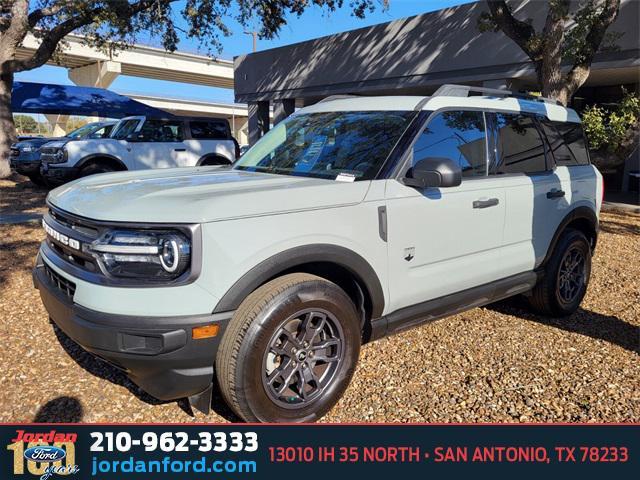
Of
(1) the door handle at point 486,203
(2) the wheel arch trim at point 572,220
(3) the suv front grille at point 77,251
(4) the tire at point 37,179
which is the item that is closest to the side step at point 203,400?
(3) the suv front grille at point 77,251

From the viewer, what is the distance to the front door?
10.2 feet

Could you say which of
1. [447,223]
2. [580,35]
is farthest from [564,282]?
[580,35]

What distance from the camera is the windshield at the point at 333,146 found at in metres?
3.26

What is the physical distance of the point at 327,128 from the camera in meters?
3.72

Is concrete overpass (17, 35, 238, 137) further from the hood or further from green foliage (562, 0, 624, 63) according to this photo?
the hood

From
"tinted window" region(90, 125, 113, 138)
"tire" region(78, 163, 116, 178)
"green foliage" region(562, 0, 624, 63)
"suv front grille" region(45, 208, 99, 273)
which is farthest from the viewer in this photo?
"tinted window" region(90, 125, 113, 138)

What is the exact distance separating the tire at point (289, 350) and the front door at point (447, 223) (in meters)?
0.47

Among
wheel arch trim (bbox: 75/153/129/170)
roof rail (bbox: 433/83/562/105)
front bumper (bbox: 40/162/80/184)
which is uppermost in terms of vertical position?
roof rail (bbox: 433/83/562/105)

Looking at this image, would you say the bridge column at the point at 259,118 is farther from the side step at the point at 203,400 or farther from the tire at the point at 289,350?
the side step at the point at 203,400

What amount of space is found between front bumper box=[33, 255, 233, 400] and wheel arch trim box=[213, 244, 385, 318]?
0.35 ft

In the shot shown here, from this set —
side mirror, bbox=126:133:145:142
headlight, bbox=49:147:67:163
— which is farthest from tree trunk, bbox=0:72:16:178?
side mirror, bbox=126:133:145:142

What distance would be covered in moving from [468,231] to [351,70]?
14.4 m

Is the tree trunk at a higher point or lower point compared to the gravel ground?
higher

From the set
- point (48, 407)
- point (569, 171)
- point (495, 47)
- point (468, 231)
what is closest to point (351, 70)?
point (495, 47)
